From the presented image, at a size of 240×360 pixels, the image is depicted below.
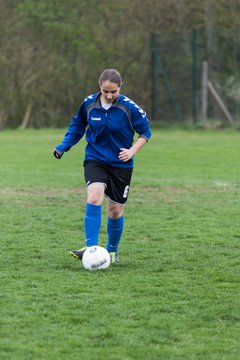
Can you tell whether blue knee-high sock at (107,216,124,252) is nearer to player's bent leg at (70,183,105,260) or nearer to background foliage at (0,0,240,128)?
player's bent leg at (70,183,105,260)

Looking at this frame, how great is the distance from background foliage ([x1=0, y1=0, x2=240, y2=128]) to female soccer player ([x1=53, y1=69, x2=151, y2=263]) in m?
22.2

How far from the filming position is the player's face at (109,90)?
276 inches

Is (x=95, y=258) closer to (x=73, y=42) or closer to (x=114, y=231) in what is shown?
(x=114, y=231)

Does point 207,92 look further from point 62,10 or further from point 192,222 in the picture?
point 192,222

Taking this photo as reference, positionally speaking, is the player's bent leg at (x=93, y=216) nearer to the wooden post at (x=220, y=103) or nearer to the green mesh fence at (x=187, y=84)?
the green mesh fence at (x=187, y=84)

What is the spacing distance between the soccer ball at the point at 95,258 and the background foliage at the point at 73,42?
2274cm

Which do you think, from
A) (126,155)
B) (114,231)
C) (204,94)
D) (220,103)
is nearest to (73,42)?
(204,94)

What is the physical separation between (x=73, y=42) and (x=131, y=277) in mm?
25323

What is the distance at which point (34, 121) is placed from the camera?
31828 mm

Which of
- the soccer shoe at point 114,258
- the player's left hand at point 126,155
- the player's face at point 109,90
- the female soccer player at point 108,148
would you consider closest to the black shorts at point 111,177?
the female soccer player at point 108,148

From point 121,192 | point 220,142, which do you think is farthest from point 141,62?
point 121,192

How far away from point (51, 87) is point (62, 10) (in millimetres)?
3157

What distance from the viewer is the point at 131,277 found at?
670 cm

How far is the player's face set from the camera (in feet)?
23.0
